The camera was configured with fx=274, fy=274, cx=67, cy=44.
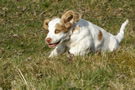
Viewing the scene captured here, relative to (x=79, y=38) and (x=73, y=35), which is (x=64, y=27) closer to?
(x=73, y=35)

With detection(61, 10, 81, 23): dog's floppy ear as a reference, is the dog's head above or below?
below

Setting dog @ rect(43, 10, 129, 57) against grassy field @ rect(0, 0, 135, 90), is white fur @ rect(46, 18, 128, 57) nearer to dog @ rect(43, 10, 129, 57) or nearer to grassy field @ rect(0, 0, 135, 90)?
dog @ rect(43, 10, 129, 57)

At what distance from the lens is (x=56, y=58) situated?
4422mm

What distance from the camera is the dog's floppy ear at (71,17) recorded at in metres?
4.73

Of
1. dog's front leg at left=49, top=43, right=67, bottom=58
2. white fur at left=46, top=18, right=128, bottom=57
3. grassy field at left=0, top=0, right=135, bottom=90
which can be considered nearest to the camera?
grassy field at left=0, top=0, right=135, bottom=90

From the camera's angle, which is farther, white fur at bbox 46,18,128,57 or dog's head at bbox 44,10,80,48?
white fur at bbox 46,18,128,57

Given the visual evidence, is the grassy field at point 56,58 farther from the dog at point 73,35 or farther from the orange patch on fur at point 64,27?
the orange patch on fur at point 64,27

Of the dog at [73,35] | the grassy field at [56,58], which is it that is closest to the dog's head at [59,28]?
the dog at [73,35]

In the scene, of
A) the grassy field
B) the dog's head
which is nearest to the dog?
the dog's head

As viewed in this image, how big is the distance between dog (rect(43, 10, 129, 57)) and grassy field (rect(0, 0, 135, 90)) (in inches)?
11.6

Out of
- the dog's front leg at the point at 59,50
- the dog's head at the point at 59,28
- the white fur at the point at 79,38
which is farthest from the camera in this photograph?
the dog's front leg at the point at 59,50

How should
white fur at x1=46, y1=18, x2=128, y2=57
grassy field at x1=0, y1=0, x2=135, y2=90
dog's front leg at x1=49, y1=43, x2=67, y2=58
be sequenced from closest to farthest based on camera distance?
grassy field at x1=0, y1=0, x2=135, y2=90
white fur at x1=46, y1=18, x2=128, y2=57
dog's front leg at x1=49, y1=43, x2=67, y2=58

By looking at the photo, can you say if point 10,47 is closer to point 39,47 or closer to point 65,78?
point 39,47

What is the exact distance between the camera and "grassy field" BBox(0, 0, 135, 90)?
10.4 feet
